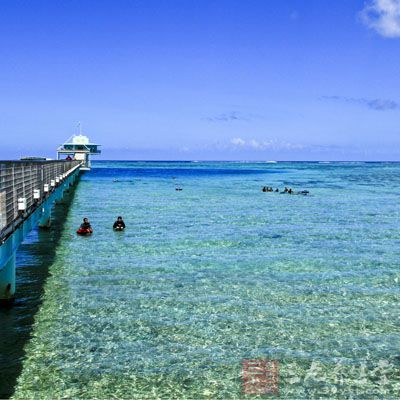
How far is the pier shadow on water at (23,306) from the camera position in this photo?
32.1 feet

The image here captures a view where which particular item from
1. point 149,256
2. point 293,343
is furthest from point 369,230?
point 293,343

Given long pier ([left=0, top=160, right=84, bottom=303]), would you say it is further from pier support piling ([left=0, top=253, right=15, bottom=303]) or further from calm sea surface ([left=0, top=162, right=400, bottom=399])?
calm sea surface ([left=0, top=162, right=400, bottom=399])

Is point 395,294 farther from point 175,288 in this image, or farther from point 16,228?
point 16,228

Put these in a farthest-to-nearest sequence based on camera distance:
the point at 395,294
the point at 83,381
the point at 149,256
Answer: the point at 149,256 → the point at 395,294 → the point at 83,381

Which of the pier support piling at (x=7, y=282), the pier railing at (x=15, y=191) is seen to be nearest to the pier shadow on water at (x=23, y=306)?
the pier support piling at (x=7, y=282)

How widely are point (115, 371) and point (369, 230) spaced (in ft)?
76.9

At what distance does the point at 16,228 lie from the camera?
13609mm

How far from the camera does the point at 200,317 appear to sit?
507 inches

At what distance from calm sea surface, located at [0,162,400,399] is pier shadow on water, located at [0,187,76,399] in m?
0.05

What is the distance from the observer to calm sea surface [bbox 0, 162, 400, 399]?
9.48 meters

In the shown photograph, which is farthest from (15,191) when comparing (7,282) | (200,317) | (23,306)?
(200,317)

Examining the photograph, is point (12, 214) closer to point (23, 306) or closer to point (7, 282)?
point (7, 282)

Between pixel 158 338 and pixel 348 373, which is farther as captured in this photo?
pixel 158 338

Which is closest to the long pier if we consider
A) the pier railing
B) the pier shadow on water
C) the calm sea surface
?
the pier railing
